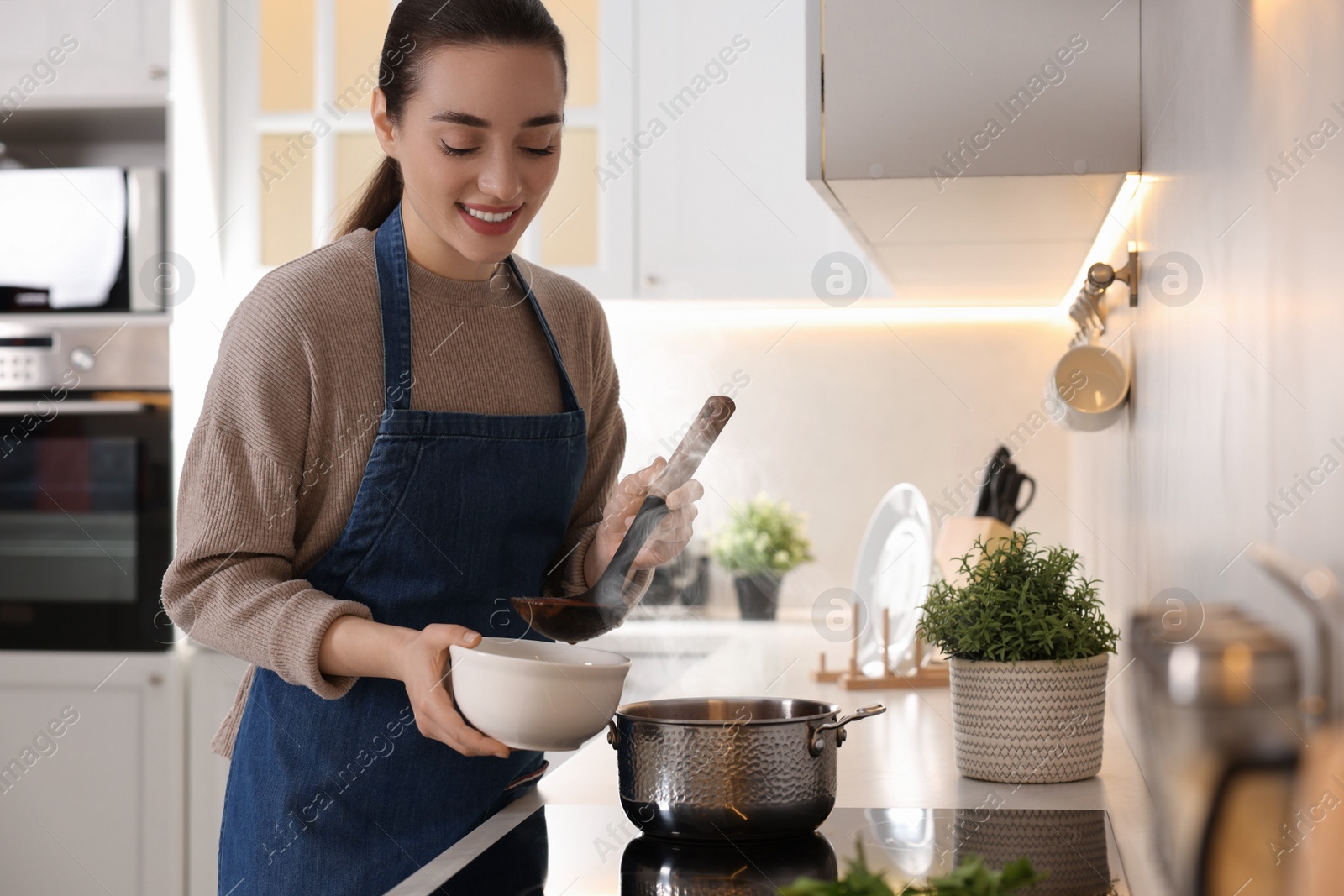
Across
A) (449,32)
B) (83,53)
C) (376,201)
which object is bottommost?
(376,201)

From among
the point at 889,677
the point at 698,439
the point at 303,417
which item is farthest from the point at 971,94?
the point at 889,677

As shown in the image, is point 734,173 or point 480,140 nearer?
point 480,140

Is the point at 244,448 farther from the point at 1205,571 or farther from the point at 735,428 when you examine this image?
the point at 735,428

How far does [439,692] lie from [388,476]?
252 millimetres

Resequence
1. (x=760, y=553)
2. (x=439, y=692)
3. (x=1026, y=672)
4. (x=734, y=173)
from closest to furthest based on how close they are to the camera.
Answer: (x=439, y=692), (x=1026, y=672), (x=734, y=173), (x=760, y=553)

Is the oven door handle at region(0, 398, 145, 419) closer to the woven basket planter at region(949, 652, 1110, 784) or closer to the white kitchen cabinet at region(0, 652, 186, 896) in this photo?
the white kitchen cabinet at region(0, 652, 186, 896)

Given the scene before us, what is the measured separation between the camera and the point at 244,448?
99 centimetres

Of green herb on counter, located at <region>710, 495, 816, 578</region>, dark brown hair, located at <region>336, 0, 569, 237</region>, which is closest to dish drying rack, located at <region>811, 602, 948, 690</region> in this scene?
green herb on counter, located at <region>710, 495, 816, 578</region>

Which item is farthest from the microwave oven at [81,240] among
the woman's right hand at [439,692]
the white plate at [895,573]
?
the woman's right hand at [439,692]

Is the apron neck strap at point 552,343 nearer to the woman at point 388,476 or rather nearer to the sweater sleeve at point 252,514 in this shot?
the woman at point 388,476

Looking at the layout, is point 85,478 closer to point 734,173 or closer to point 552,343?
point 734,173

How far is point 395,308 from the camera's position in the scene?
1.07 metres

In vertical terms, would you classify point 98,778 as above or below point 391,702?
below

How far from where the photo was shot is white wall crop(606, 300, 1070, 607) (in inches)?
107
